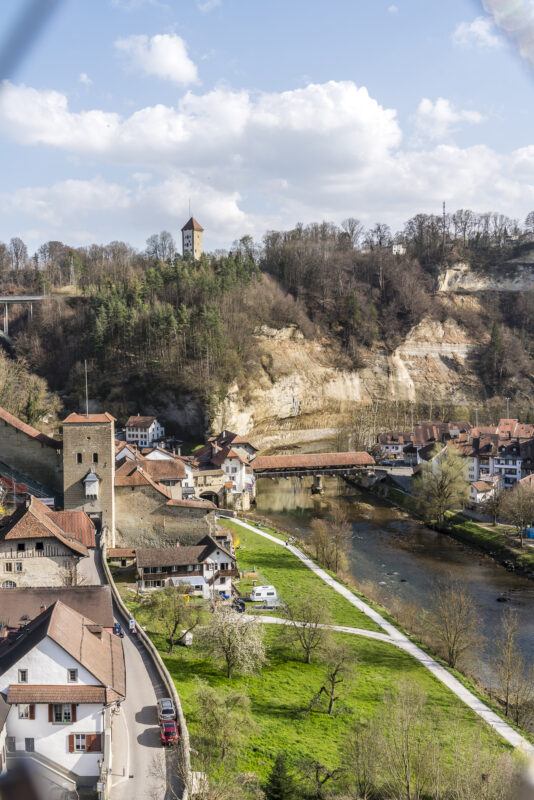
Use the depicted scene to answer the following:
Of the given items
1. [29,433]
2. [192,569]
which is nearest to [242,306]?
[29,433]

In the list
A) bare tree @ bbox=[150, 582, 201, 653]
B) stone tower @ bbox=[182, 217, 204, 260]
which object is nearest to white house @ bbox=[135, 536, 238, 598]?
bare tree @ bbox=[150, 582, 201, 653]

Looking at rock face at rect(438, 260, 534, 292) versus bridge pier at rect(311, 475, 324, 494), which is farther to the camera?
rock face at rect(438, 260, 534, 292)

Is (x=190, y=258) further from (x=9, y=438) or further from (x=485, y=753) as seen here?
(x=485, y=753)

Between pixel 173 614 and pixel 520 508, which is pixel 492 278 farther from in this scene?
pixel 173 614

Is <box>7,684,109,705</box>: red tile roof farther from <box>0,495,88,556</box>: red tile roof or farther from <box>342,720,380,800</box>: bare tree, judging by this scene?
<box>0,495,88,556</box>: red tile roof

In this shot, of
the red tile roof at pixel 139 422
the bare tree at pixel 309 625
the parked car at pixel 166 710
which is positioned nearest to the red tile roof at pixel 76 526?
the bare tree at pixel 309 625

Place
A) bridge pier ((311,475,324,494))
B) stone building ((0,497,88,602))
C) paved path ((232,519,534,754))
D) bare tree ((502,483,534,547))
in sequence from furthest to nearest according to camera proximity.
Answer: bridge pier ((311,475,324,494)), bare tree ((502,483,534,547)), stone building ((0,497,88,602)), paved path ((232,519,534,754))

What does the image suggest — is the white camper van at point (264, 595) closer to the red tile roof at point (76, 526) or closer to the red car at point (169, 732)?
the red tile roof at point (76, 526)
